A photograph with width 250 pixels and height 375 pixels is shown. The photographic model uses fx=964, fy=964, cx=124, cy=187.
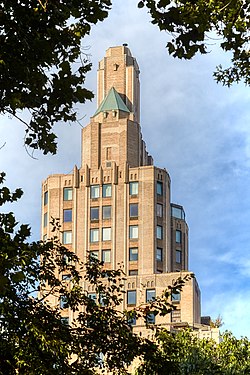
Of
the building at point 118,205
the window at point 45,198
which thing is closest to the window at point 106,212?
the building at point 118,205

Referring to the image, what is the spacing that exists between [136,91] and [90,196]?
2031cm

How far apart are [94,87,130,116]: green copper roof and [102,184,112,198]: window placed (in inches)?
476

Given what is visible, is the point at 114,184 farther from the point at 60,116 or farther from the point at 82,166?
the point at 60,116

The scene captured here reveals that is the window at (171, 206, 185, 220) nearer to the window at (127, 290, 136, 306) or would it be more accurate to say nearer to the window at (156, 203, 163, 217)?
the window at (156, 203, 163, 217)

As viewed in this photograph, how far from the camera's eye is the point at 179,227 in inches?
4825

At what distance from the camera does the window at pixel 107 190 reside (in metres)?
120

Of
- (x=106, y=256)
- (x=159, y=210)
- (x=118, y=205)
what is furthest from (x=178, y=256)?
(x=118, y=205)

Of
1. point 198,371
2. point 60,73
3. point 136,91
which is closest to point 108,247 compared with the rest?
point 136,91

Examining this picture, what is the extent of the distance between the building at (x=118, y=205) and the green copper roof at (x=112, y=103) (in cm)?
13

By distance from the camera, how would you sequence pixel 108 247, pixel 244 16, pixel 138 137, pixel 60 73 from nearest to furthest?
pixel 60 73 → pixel 244 16 → pixel 108 247 → pixel 138 137

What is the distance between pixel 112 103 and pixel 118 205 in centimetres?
1646

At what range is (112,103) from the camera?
420 feet

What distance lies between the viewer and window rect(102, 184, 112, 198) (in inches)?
4729

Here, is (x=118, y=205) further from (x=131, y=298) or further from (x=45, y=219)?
(x=131, y=298)
